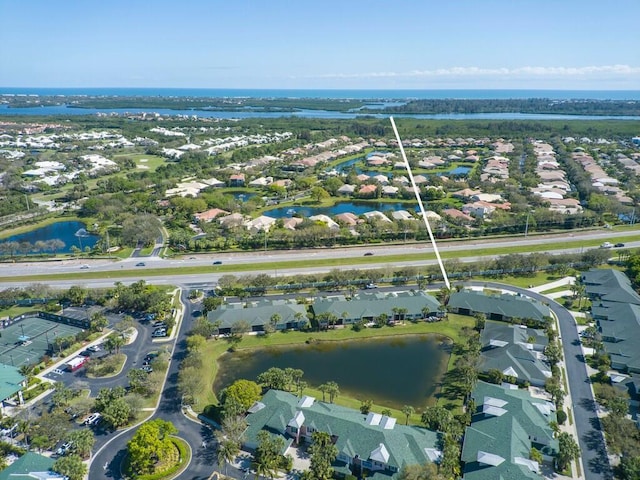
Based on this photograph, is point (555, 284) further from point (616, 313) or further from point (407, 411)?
point (407, 411)

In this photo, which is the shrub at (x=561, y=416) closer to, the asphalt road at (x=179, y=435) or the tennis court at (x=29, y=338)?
the asphalt road at (x=179, y=435)

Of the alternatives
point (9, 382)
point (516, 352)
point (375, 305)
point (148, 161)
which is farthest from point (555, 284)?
point (148, 161)

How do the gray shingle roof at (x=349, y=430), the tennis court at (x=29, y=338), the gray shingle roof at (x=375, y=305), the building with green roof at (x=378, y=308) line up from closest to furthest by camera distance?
the gray shingle roof at (x=349, y=430), the tennis court at (x=29, y=338), the building with green roof at (x=378, y=308), the gray shingle roof at (x=375, y=305)

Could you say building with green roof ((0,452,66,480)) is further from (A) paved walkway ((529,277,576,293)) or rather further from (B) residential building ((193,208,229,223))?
(B) residential building ((193,208,229,223))

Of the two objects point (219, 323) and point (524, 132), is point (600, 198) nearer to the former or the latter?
point (219, 323)

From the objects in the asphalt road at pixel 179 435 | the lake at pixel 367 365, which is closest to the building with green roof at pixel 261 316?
the lake at pixel 367 365

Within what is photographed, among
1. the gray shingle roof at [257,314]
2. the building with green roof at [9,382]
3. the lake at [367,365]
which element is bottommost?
the lake at [367,365]
